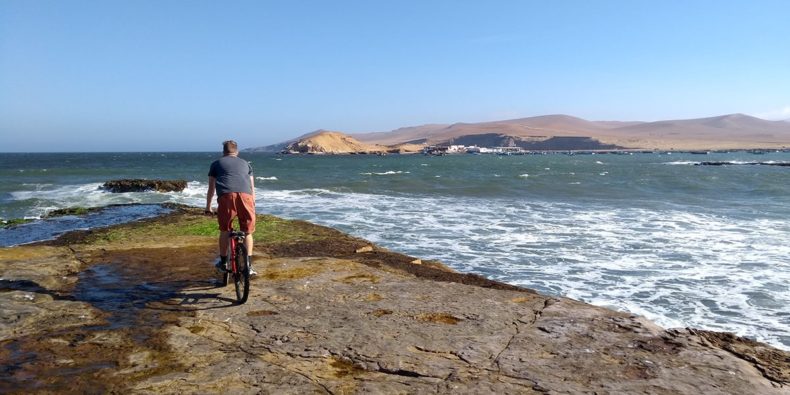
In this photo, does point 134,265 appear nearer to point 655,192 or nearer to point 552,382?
point 552,382

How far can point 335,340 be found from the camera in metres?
4.82

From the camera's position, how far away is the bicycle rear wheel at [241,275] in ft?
19.7

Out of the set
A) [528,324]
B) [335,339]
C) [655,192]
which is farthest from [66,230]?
[655,192]

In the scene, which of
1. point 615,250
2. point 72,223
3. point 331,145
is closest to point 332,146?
point 331,145

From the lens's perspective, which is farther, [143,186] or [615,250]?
[143,186]

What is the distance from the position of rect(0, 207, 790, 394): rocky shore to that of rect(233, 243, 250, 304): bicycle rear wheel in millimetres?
149

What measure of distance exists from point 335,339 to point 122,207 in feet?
53.3

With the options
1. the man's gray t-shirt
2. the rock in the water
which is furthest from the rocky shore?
the rock in the water

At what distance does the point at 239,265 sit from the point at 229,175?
110 centimetres

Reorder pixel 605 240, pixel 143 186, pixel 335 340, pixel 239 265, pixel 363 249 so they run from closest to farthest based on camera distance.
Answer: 1. pixel 335 340
2. pixel 239 265
3. pixel 363 249
4. pixel 605 240
5. pixel 143 186

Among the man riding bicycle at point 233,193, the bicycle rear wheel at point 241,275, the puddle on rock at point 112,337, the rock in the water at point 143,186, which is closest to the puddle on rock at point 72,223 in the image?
the puddle on rock at point 112,337

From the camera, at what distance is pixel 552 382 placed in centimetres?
400

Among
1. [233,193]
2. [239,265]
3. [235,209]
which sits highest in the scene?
[233,193]

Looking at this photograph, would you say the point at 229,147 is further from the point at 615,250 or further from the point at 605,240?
the point at 605,240
